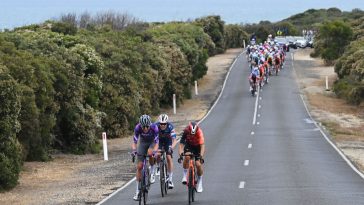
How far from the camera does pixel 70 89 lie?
1265 inches

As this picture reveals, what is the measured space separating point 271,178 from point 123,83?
67.7 ft

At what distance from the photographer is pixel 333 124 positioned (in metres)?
47.1

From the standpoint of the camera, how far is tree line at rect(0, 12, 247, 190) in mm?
22906

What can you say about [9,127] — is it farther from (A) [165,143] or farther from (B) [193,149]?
(B) [193,149]

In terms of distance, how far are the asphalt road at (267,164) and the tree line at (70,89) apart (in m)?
4.28

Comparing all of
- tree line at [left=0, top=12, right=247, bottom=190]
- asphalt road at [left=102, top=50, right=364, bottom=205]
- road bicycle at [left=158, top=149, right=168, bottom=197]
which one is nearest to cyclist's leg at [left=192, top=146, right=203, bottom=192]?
asphalt road at [left=102, top=50, right=364, bottom=205]

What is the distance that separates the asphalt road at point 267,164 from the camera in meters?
18.1

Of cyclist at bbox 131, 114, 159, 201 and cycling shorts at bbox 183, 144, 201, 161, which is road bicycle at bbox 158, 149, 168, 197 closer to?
cycling shorts at bbox 183, 144, 201, 161

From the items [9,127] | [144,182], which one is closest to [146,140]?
[144,182]

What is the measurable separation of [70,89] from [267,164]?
10.2 m

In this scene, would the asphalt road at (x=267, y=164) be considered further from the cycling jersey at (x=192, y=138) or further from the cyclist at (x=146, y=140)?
the cycling jersey at (x=192, y=138)

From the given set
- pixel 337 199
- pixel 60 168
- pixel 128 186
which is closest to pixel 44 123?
pixel 60 168

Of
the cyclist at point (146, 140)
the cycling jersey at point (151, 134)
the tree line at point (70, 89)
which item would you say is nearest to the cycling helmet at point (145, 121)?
the cyclist at point (146, 140)

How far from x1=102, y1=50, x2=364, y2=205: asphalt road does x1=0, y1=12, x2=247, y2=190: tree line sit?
428 centimetres
